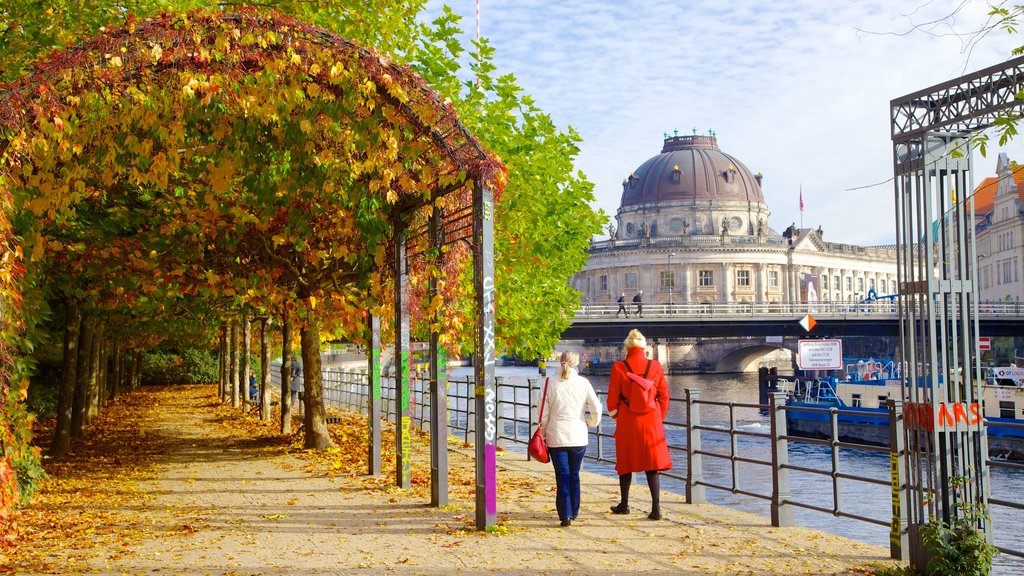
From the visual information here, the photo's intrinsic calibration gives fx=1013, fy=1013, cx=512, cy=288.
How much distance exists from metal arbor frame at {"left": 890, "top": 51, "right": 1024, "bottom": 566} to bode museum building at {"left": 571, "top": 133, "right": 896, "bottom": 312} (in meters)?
107

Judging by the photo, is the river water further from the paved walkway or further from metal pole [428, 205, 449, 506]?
metal pole [428, 205, 449, 506]

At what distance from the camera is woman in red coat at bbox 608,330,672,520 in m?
8.94

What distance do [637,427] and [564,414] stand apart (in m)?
0.70

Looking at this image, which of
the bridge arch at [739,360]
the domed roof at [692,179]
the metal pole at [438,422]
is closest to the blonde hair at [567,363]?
the metal pole at [438,422]

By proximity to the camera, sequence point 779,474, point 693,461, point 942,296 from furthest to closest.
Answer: point 693,461 → point 779,474 → point 942,296

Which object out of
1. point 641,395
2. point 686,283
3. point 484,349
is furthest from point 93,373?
point 686,283

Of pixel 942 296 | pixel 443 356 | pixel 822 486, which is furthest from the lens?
pixel 822 486

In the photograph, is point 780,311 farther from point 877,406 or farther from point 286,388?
point 286,388

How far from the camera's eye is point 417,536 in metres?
8.57

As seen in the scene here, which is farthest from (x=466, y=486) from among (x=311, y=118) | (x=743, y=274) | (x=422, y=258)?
(x=743, y=274)

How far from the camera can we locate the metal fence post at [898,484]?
7617 mm

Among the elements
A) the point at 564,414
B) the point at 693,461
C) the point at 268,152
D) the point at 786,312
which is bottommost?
the point at 693,461

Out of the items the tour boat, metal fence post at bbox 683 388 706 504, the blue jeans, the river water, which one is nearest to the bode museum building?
the tour boat

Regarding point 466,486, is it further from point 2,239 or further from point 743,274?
point 743,274
